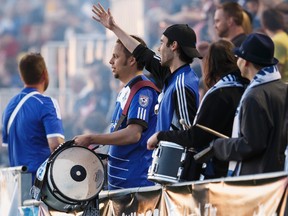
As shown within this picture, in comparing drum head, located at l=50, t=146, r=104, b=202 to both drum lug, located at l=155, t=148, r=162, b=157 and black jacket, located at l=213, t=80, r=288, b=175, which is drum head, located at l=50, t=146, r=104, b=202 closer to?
drum lug, located at l=155, t=148, r=162, b=157

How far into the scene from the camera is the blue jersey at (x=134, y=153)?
8664mm

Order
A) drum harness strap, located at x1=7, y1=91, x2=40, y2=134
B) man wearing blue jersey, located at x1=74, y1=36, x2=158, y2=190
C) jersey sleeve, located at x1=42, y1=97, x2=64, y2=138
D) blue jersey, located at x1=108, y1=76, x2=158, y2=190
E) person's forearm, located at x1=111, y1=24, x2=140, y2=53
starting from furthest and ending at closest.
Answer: drum harness strap, located at x1=7, y1=91, x2=40, y2=134
jersey sleeve, located at x1=42, y1=97, x2=64, y2=138
person's forearm, located at x1=111, y1=24, x2=140, y2=53
blue jersey, located at x1=108, y1=76, x2=158, y2=190
man wearing blue jersey, located at x1=74, y1=36, x2=158, y2=190

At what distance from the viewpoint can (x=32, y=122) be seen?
10.0 meters

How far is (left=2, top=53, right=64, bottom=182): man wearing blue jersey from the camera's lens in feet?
32.7

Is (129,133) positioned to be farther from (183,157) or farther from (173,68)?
(183,157)

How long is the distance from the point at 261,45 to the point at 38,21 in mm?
54219

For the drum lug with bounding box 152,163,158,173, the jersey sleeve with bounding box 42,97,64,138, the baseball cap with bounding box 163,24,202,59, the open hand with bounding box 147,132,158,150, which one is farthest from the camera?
the jersey sleeve with bounding box 42,97,64,138

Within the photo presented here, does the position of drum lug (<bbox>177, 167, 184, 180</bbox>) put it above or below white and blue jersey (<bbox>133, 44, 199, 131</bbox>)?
below

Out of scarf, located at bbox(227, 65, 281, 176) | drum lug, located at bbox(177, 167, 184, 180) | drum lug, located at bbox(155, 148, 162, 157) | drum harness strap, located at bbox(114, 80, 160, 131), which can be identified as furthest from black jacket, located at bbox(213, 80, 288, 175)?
drum harness strap, located at bbox(114, 80, 160, 131)

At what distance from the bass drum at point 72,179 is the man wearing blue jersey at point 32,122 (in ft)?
3.85

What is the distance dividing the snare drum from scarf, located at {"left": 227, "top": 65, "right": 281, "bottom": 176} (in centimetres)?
50

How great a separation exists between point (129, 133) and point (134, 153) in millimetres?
272

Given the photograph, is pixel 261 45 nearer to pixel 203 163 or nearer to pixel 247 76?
pixel 247 76

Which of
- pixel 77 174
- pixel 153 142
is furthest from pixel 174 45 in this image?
pixel 77 174
